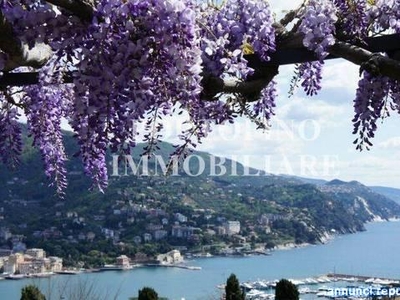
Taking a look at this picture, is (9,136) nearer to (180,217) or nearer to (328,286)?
(328,286)

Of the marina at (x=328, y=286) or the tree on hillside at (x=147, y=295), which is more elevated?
the tree on hillside at (x=147, y=295)

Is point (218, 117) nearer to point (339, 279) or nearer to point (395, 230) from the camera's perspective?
point (339, 279)

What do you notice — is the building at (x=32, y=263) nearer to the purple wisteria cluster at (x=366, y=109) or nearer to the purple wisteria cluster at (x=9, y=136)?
the purple wisteria cluster at (x=9, y=136)

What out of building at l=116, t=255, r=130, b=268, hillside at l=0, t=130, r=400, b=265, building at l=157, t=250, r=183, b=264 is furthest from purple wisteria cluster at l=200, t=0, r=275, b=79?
building at l=157, t=250, r=183, b=264

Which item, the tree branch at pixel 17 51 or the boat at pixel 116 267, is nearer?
the tree branch at pixel 17 51

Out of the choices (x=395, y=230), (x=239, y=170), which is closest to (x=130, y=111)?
(x=239, y=170)

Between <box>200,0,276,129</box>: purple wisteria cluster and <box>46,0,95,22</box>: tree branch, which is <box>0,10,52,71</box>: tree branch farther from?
<box>200,0,276,129</box>: purple wisteria cluster

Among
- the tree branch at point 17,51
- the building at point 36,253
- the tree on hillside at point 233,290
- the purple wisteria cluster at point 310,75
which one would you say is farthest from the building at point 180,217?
the tree branch at point 17,51
